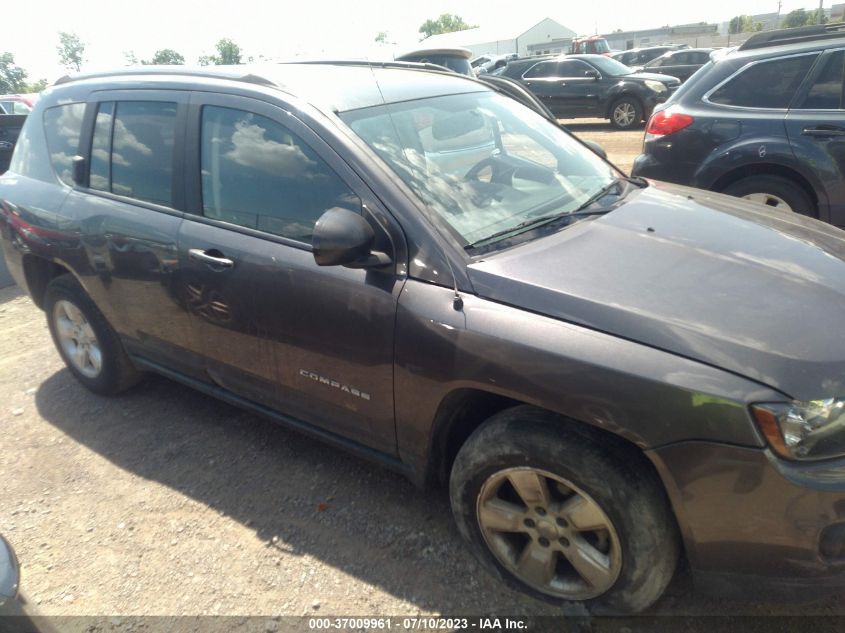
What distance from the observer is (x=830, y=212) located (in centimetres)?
472

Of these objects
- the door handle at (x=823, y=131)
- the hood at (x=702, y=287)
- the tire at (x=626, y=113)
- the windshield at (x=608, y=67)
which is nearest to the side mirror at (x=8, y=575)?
the hood at (x=702, y=287)

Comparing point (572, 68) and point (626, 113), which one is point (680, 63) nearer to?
point (572, 68)

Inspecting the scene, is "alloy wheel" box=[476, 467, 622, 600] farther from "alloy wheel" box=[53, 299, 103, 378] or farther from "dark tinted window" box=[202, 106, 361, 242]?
"alloy wheel" box=[53, 299, 103, 378]

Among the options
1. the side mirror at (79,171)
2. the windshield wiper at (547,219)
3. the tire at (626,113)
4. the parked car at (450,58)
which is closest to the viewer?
the windshield wiper at (547,219)

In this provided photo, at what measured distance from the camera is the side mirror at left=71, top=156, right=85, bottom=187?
3482 mm

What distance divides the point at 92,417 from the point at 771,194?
16.5 ft

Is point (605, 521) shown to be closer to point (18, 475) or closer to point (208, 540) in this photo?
point (208, 540)

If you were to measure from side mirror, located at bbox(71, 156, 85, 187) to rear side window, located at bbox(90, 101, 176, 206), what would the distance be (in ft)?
0.24

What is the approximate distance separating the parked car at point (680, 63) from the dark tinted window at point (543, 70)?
17.1ft

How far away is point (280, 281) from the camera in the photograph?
8.54ft

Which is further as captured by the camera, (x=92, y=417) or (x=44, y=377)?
(x=44, y=377)

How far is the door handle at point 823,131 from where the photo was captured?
15.3ft

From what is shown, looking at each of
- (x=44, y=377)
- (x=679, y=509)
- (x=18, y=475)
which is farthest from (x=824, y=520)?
(x=44, y=377)

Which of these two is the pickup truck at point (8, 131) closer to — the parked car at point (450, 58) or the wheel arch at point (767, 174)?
the parked car at point (450, 58)
